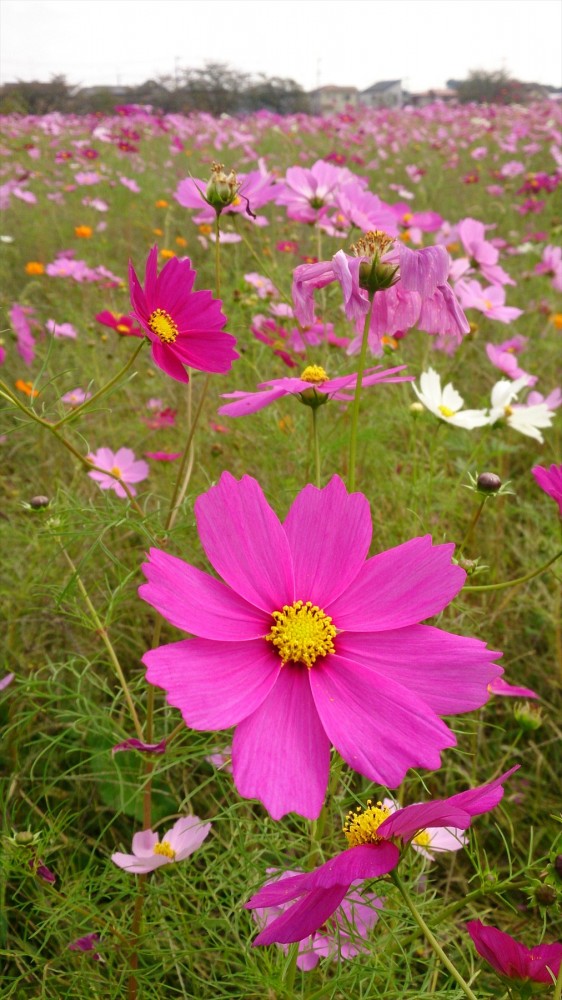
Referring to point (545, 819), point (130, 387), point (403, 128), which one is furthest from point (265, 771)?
point (403, 128)

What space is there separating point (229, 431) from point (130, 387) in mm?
496

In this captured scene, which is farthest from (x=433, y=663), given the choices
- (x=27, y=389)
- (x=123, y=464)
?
(x=27, y=389)

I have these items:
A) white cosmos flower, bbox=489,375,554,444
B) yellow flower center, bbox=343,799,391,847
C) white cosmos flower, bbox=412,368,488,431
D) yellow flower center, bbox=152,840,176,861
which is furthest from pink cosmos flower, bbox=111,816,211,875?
white cosmos flower, bbox=489,375,554,444

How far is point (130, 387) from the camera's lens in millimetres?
1777

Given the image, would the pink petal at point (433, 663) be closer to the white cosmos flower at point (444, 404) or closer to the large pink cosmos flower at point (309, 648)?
the large pink cosmos flower at point (309, 648)

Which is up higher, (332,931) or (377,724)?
(377,724)

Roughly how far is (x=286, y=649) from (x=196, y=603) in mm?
61

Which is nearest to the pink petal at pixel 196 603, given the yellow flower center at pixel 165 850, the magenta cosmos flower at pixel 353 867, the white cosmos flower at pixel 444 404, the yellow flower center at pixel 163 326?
the magenta cosmos flower at pixel 353 867

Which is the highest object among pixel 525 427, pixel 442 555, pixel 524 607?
pixel 442 555

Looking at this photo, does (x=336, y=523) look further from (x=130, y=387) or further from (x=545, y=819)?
(x=130, y=387)

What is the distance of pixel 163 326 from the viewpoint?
22.5 inches

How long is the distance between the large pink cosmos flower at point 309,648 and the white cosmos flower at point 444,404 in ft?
1.64

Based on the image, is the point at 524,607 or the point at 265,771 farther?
the point at 524,607

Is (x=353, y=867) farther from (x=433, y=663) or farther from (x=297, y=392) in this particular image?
(x=297, y=392)
